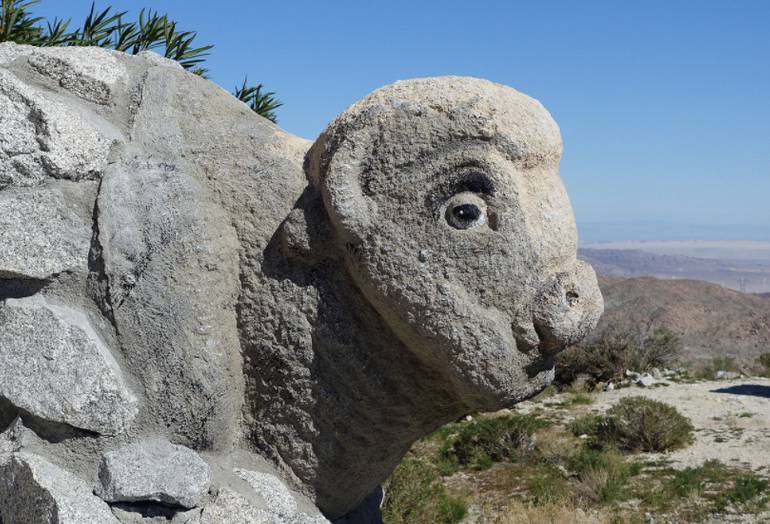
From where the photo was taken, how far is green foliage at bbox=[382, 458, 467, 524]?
5566 millimetres

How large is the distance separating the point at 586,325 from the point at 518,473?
5434 mm

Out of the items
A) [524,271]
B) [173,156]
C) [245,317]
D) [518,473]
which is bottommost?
[518,473]

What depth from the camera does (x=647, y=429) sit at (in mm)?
7988

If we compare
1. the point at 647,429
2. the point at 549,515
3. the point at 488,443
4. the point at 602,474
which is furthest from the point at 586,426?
the point at 549,515

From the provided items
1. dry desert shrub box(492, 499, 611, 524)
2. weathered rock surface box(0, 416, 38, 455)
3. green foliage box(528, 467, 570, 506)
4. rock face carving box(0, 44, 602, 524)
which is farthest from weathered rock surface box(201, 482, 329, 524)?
green foliage box(528, 467, 570, 506)

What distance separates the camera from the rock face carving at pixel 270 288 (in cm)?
231

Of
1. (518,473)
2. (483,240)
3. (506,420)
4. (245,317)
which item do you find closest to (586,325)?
(483,240)

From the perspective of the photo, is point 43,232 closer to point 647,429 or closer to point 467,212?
point 467,212

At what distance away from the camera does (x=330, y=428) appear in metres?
2.55

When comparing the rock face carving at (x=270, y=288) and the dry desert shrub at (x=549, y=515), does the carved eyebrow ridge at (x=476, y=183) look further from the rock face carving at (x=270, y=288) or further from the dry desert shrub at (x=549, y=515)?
the dry desert shrub at (x=549, y=515)

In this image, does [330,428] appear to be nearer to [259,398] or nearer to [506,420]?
[259,398]

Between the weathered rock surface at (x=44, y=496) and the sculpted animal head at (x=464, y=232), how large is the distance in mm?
1017

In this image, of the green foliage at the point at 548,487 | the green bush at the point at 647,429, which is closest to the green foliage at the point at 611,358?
the green bush at the point at 647,429

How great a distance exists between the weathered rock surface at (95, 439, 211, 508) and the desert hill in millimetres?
16380
